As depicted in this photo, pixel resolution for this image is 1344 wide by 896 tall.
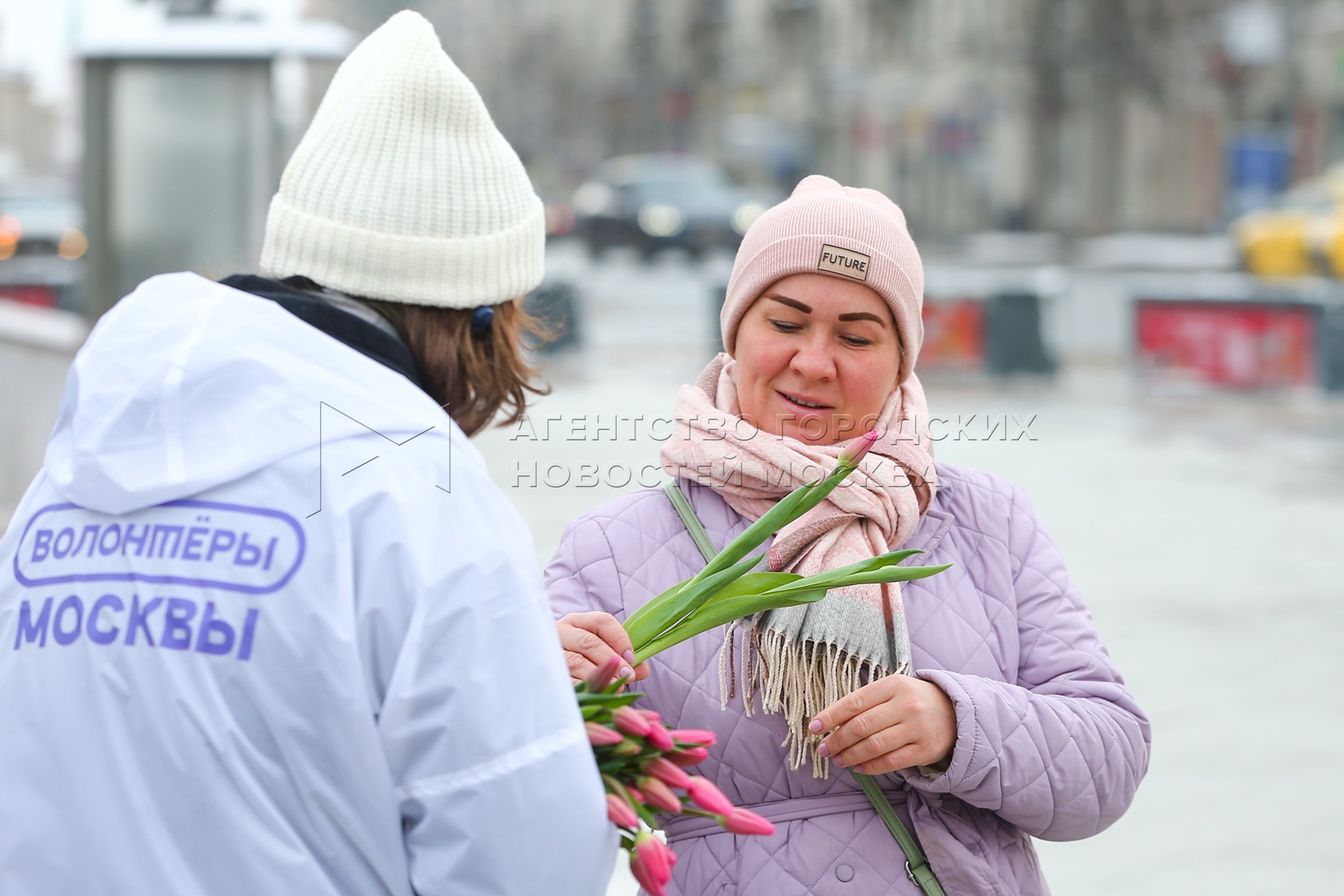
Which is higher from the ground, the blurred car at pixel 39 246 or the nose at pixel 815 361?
the nose at pixel 815 361

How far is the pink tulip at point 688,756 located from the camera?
1.75 m

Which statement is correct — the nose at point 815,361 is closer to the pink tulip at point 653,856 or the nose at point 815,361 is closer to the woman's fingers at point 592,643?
the woman's fingers at point 592,643

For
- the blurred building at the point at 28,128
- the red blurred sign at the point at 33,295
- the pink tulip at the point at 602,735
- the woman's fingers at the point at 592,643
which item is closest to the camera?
the pink tulip at the point at 602,735

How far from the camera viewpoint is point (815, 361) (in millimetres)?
2314

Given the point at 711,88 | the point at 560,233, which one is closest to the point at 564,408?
the point at 560,233

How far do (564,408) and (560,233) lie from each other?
2607cm

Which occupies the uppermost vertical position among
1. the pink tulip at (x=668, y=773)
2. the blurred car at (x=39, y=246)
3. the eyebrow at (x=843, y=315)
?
the eyebrow at (x=843, y=315)

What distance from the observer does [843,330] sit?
7.71ft

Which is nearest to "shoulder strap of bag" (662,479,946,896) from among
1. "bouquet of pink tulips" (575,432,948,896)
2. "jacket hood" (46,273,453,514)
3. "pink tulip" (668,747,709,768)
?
"bouquet of pink tulips" (575,432,948,896)

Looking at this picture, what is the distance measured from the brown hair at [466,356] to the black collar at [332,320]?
0.05 m

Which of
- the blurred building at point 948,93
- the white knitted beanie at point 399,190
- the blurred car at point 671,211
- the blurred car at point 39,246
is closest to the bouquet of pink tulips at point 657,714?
the white knitted beanie at point 399,190

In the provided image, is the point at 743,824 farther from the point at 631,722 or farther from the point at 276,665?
the point at 276,665

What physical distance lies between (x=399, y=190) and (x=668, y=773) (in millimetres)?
689

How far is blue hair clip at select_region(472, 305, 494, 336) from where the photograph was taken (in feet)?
5.60
